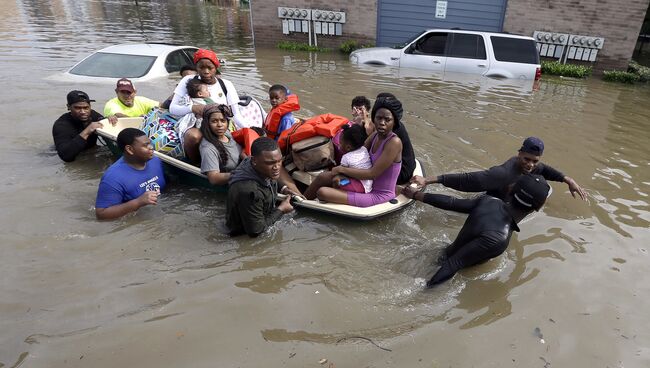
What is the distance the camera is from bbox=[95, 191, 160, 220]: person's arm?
3897 millimetres

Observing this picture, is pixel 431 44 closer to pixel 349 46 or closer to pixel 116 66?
pixel 349 46

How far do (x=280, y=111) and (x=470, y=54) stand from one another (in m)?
7.53

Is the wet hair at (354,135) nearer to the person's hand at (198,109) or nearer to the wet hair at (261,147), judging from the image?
the wet hair at (261,147)

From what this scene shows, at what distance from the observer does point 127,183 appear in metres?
4.00

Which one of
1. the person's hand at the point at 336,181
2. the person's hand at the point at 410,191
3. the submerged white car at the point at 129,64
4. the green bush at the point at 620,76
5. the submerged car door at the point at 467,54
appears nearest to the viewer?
the person's hand at the point at 336,181

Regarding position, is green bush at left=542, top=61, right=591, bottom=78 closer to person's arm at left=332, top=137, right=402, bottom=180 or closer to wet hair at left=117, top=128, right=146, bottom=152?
person's arm at left=332, top=137, right=402, bottom=180

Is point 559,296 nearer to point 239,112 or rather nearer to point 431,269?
point 431,269

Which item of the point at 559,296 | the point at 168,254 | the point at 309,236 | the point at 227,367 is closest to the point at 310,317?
the point at 227,367

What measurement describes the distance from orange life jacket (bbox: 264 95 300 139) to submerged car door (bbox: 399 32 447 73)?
22.4ft

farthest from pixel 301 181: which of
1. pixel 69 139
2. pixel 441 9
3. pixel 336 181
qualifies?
pixel 441 9

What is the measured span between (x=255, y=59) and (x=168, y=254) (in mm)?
10930

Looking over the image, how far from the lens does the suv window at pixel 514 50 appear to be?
32.9 feet

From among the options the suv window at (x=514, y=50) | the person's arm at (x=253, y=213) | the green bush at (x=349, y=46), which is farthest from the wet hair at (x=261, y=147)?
the green bush at (x=349, y=46)

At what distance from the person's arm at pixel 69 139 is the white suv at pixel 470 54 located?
8.11 m
